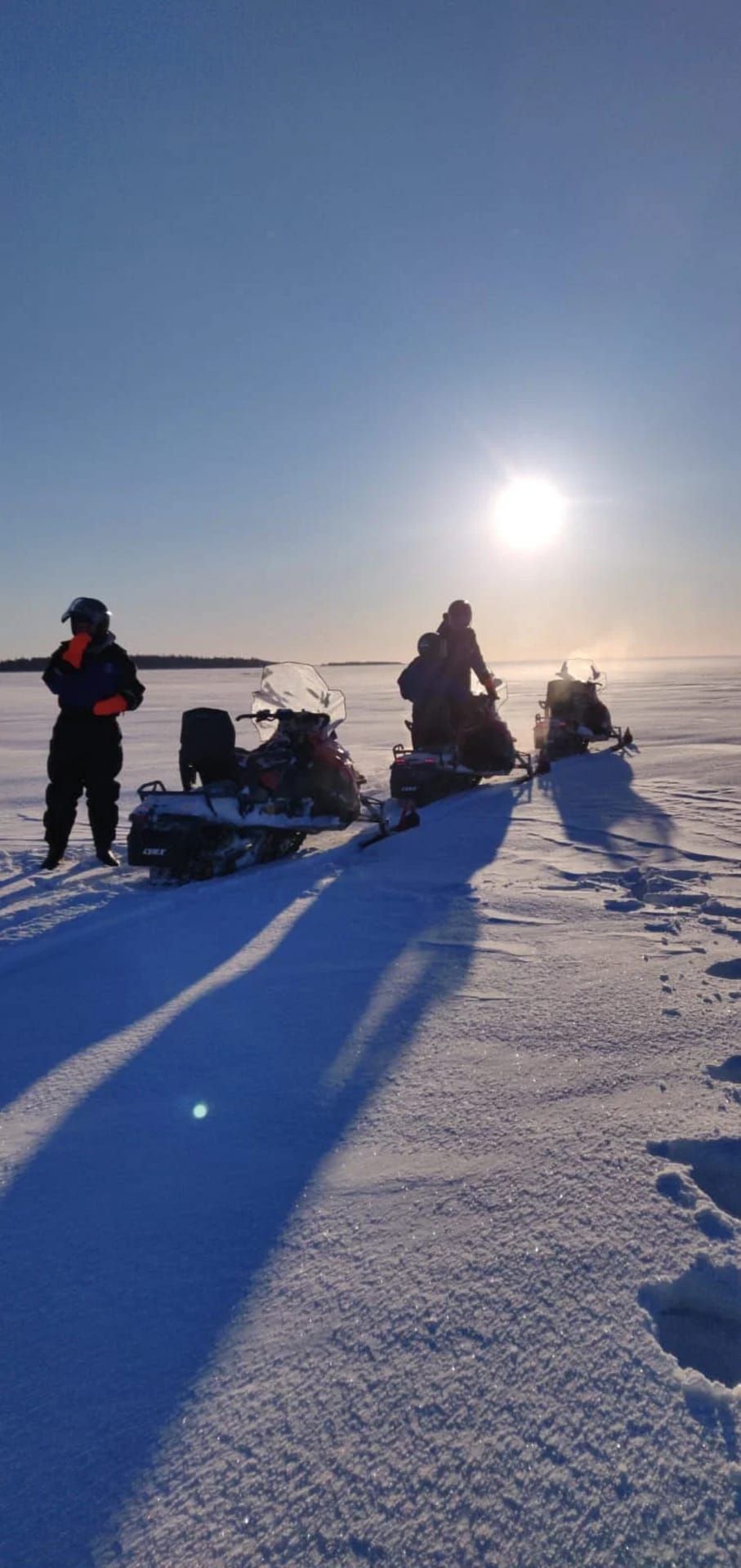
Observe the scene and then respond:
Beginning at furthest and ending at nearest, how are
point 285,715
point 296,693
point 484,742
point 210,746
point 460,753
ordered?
point 484,742 → point 460,753 → point 296,693 → point 285,715 → point 210,746

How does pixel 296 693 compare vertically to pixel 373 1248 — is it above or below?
above

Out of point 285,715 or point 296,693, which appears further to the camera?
point 296,693

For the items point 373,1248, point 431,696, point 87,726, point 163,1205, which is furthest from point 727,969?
point 431,696

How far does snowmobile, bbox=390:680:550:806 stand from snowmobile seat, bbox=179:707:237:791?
8.71 ft

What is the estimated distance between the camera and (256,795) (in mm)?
5164

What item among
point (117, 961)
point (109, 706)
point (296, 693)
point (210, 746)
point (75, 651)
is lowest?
point (117, 961)

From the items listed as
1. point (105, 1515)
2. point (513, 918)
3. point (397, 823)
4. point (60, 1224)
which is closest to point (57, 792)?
point (397, 823)

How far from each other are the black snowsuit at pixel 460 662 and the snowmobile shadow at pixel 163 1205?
18.4 ft

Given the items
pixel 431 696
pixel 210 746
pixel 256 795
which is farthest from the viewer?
pixel 431 696

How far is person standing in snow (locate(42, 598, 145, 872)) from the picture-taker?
5.17 metres

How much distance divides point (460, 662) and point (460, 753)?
43.9 inches

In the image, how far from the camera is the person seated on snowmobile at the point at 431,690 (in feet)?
27.9

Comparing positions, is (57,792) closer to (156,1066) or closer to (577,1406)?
(156,1066)

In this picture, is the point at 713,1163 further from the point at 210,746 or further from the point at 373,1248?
the point at 210,746
